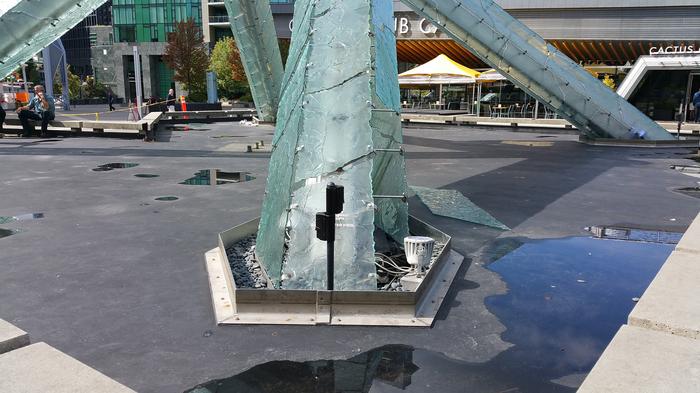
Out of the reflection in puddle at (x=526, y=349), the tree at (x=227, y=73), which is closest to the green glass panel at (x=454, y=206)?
the reflection in puddle at (x=526, y=349)

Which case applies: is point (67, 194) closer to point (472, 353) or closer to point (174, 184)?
point (174, 184)

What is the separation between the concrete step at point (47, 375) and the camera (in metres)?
2.97

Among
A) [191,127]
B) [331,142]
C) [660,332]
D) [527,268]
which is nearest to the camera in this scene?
[660,332]

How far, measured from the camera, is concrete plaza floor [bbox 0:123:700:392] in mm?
5098

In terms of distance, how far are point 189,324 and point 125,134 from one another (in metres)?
20.5

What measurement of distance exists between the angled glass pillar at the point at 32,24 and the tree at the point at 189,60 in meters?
37.1

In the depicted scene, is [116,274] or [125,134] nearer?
[116,274]

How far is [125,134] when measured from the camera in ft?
78.8

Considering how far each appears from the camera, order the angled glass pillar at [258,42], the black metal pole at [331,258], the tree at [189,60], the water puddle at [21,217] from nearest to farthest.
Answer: the black metal pole at [331,258] < the water puddle at [21,217] < the angled glass pillar at [258,42] < the tree at [189,60]

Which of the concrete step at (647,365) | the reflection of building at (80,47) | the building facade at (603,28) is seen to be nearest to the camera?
the concrete step at (647,365)

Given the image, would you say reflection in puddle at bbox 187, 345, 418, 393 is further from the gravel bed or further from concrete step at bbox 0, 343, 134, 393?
the gravel bed

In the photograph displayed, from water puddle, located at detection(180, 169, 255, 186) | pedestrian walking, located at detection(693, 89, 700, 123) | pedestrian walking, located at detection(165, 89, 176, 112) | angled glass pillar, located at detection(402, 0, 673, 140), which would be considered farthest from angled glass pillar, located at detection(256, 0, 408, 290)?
pedestrian walking, located at detection(165, 89, 176, 112)

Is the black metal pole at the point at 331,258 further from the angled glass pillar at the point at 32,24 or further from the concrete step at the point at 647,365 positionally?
the angled glass pillar at the point at 32,24

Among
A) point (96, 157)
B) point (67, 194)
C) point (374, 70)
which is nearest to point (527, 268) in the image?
point (374, 70)
